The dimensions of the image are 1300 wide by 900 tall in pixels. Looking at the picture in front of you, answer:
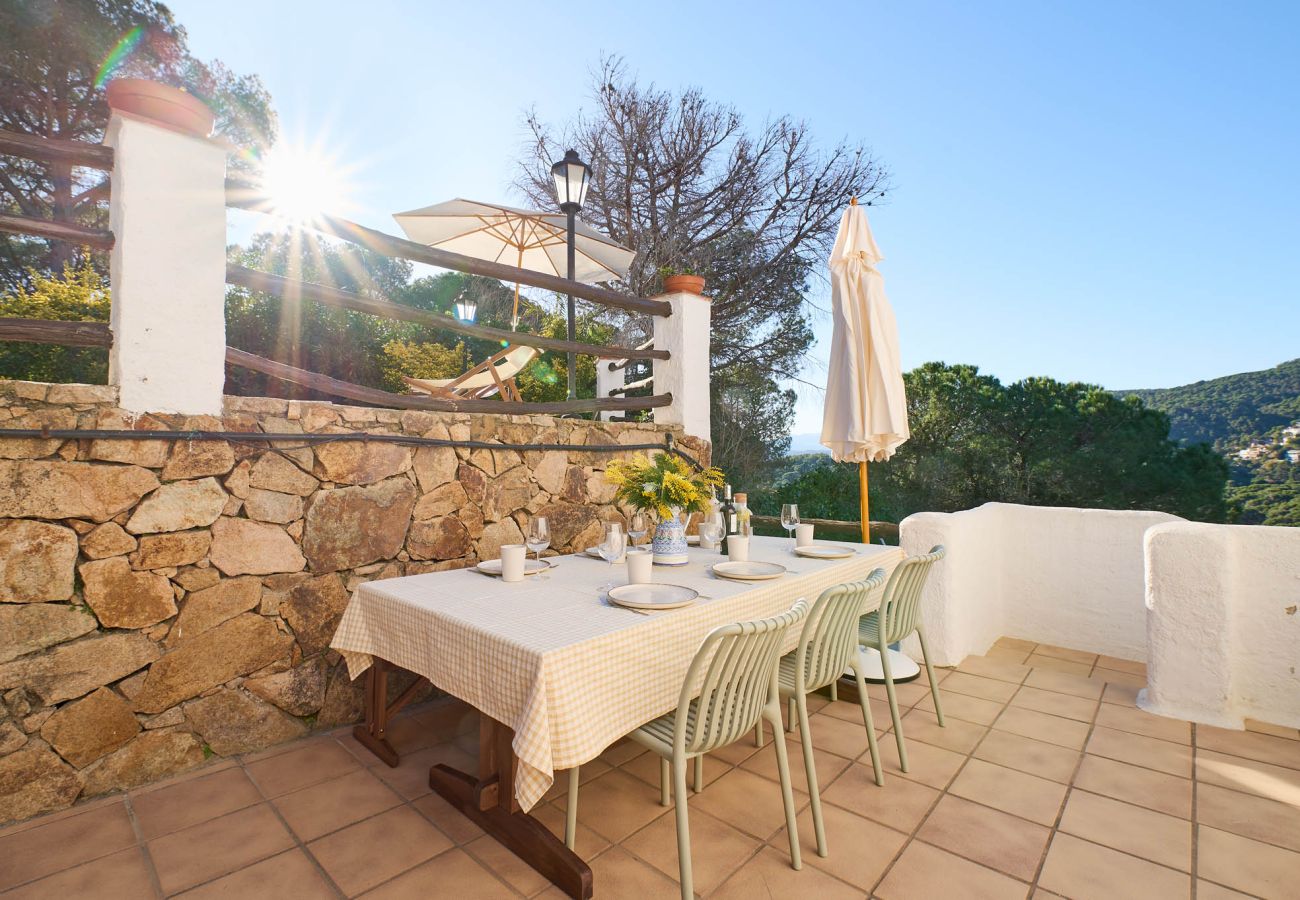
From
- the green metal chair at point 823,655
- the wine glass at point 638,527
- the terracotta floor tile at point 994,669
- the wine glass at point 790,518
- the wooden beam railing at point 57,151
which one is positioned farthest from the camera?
the terracotta floor tile at point 994,669

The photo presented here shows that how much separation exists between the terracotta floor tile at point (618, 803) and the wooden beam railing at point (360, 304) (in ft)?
6.82

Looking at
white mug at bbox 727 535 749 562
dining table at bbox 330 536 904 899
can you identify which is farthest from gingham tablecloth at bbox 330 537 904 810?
white mug at bbox 727 535 749 562

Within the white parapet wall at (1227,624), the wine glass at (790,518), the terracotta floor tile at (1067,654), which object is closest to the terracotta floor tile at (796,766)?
the wine glass at (790,518)

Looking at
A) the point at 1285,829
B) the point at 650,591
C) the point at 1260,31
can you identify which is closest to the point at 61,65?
the point at 650,591

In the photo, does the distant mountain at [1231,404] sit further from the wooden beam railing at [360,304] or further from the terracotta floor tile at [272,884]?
the terracotta floor tile at [272,884]

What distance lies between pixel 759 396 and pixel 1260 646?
8755 mm

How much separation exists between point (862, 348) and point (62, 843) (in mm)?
3835

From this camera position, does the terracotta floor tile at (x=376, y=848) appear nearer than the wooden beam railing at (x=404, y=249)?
Yes

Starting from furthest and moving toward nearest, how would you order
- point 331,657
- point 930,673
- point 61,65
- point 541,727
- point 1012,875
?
point 61,65 → point 930,673 → point 331,657 → point 1012,875 → point 541,727

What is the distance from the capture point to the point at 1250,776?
2.19 metres

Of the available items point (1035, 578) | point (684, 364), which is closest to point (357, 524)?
point (684, 364)

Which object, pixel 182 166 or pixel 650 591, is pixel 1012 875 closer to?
pixel 650 591

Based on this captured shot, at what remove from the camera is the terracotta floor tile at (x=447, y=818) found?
5.93ft

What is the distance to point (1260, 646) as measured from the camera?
272 centimetres
